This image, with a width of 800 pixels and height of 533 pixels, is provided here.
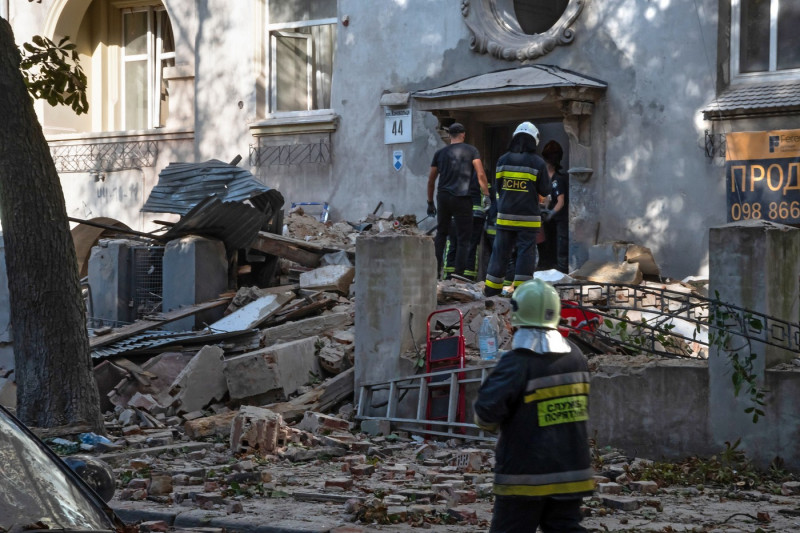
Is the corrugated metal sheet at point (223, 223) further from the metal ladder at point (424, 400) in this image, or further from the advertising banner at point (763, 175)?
the advertising banner at point (763, 175)

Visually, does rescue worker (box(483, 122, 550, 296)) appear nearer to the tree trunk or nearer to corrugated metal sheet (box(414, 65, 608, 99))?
corrugated metal sheet (box(414, 65, 608, 99))

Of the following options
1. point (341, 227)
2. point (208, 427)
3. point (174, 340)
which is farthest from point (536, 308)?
point (341, 227)

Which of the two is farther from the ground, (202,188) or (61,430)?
(202,188)

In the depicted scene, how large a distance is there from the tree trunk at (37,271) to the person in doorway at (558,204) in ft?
24.4

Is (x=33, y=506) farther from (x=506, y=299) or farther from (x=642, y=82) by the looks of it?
(x=642, y=82)

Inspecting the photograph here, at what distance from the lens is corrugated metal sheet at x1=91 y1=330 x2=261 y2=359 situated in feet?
41.5

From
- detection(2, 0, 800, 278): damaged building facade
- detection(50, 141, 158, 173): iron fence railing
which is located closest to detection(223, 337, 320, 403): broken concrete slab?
detection(2, 0, 800, 278): damaged building facade

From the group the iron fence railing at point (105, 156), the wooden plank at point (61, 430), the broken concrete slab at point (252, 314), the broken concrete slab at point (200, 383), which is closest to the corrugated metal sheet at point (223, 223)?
the broken concrete slab at point (252, 314)

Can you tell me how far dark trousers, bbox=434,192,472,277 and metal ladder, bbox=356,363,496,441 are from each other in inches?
111

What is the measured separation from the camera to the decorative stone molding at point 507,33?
1588 cm

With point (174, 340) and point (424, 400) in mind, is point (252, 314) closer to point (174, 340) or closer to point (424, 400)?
point (174, 340)

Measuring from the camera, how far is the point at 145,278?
Answer: 14.5 m

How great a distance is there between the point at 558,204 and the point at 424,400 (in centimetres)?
548

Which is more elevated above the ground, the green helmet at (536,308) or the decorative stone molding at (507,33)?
the decorative stone molding at (507,33)
